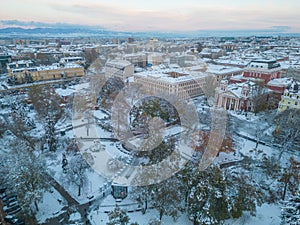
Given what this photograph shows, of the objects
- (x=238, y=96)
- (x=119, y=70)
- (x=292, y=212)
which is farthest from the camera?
(x=119, y=70)

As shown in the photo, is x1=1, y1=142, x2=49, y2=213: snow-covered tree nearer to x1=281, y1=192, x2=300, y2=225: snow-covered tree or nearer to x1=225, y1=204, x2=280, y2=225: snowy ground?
x1=225, y1=204, x2=280, y2=225: snowy ground

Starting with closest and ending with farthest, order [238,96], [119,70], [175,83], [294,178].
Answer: [294,178], [238,96], [175,83], [119,70]

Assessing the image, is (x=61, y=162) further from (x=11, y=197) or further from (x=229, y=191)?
(x=229, y=191)

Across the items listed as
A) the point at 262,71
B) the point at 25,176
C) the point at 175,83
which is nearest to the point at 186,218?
the point at 25,176

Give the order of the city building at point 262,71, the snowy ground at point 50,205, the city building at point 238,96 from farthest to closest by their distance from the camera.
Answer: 1. the city building at point 262,71
2. the city building at point 238,96
3. the snowy ground at point 50,205

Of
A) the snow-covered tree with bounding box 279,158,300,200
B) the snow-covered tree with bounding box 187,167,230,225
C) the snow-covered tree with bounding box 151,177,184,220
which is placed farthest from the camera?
the snow-covered tree with bounding box 279,158,300,200

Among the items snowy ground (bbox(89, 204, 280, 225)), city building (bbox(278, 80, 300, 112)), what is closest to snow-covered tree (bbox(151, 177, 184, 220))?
snowy ground (bbox(89, 204, 280, 225))

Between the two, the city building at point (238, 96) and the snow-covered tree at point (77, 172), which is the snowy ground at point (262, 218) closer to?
the snow-covered tree at point (77, 172)

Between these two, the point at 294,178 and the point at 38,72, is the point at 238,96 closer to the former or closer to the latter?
the point at 294,178

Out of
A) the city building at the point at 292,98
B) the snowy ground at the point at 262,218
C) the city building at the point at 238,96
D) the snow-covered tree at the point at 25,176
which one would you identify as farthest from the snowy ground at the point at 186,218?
the city building at the point at 238,96
